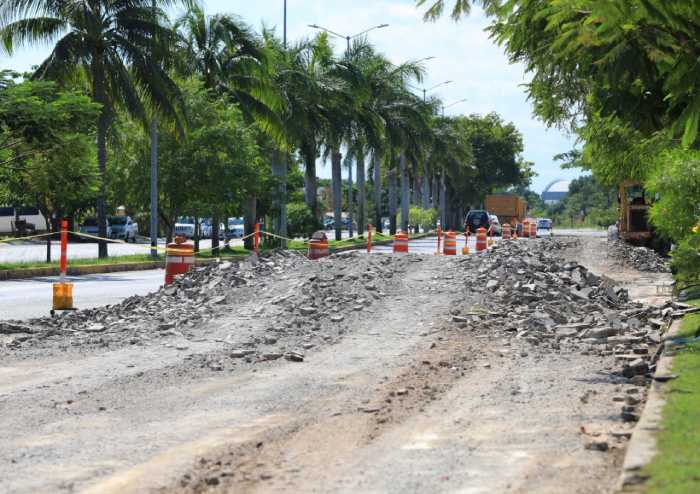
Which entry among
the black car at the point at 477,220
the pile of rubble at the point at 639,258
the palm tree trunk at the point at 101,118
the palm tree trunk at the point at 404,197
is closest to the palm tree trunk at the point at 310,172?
the black car at the point at 477,220

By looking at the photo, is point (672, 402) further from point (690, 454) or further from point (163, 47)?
point (163, 47)

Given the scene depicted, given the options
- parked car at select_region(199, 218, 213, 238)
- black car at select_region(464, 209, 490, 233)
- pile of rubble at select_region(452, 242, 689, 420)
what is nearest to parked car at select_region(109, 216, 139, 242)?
parked car at select_region(199, 218, 213, 238)

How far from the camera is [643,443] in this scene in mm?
6309

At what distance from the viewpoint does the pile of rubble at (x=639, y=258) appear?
28750 mm

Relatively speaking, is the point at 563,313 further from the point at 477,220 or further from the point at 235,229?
the point at 235,229

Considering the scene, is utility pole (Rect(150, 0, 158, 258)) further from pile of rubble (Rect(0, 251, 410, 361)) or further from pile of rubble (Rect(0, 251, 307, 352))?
pile of rubble (Rect(0, 251, 307, 352))

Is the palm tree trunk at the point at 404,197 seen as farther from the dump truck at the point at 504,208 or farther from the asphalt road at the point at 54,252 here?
the asphalt road at the point at 54,252

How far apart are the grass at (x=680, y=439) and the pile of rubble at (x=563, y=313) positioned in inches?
28.8

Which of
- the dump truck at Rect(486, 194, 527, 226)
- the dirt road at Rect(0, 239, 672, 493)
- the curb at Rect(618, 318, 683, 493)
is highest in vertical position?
the dump truck at Rect(486, 194, 527, 226)

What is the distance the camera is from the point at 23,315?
1609 centimetres

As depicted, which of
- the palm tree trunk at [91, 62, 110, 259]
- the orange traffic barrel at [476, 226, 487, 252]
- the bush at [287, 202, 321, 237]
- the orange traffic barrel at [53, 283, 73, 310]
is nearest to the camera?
the orange traffic barrel at [53, 283, 73, 310]

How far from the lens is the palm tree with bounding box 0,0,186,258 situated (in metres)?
31.1

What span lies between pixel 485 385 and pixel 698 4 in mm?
3673

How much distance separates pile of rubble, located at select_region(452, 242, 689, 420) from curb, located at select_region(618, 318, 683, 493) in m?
1.38
